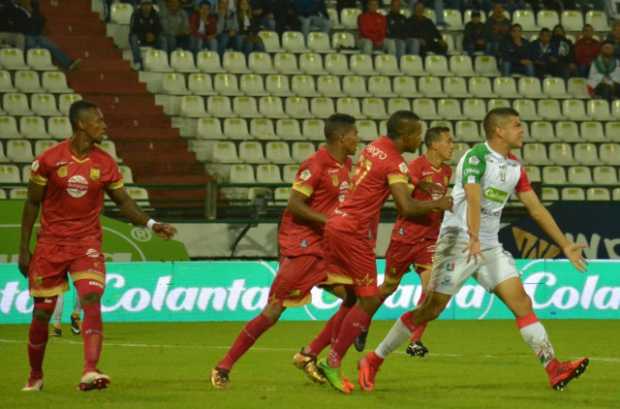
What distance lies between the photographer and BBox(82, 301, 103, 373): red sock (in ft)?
35.5

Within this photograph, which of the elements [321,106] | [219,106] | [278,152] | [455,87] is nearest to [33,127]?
[219,106]

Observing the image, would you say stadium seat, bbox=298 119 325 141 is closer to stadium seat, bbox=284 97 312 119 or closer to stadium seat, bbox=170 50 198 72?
stadium seat, bbox=284 97 312 119

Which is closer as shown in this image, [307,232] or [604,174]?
[307,232]

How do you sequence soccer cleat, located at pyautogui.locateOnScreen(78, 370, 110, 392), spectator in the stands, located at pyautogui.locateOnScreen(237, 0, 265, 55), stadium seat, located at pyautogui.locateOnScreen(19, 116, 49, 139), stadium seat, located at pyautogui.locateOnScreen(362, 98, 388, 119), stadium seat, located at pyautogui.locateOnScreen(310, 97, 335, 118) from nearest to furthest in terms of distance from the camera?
soccer cleat, located at pyautogui.locateOnScreen(78, 370, 110, 392), stadium seat, located at pyautogui.locateOnScreen(19, 116, 49, 139), stadium seat, located at pyautogui.locateOnScreen(310, 97, 335, 118), stadium seat, located at pyautogui.locateOnScreen(362, 98, 388, 119), spectator in the stands, located at pyautogui.locateOnScreen(237, 0, 265, 55)

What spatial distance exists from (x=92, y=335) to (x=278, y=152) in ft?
50.5

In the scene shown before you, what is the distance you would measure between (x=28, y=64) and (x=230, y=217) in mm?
5178

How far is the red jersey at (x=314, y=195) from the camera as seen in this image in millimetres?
11648

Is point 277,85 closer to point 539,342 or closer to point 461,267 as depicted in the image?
point 461,267

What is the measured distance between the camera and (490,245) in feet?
37.5

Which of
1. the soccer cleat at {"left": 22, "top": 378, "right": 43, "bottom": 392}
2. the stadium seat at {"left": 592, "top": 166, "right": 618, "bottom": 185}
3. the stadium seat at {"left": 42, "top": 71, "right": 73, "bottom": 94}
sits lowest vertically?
the stadium seat at {"left": 592, "top": 166, "right": 618, "bottom": 185}

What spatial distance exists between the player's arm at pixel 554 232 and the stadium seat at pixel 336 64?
57.4 ft

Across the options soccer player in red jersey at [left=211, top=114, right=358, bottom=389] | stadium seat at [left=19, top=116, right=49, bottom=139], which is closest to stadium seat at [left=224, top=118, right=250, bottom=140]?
stadium seat at [left=19, top=116, right=49, bottom=139]

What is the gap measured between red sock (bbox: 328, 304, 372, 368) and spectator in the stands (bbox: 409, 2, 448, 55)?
18.9 meters

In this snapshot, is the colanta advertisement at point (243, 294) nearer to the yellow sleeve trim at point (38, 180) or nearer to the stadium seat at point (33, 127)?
the stadium seat at point (33, 127)
